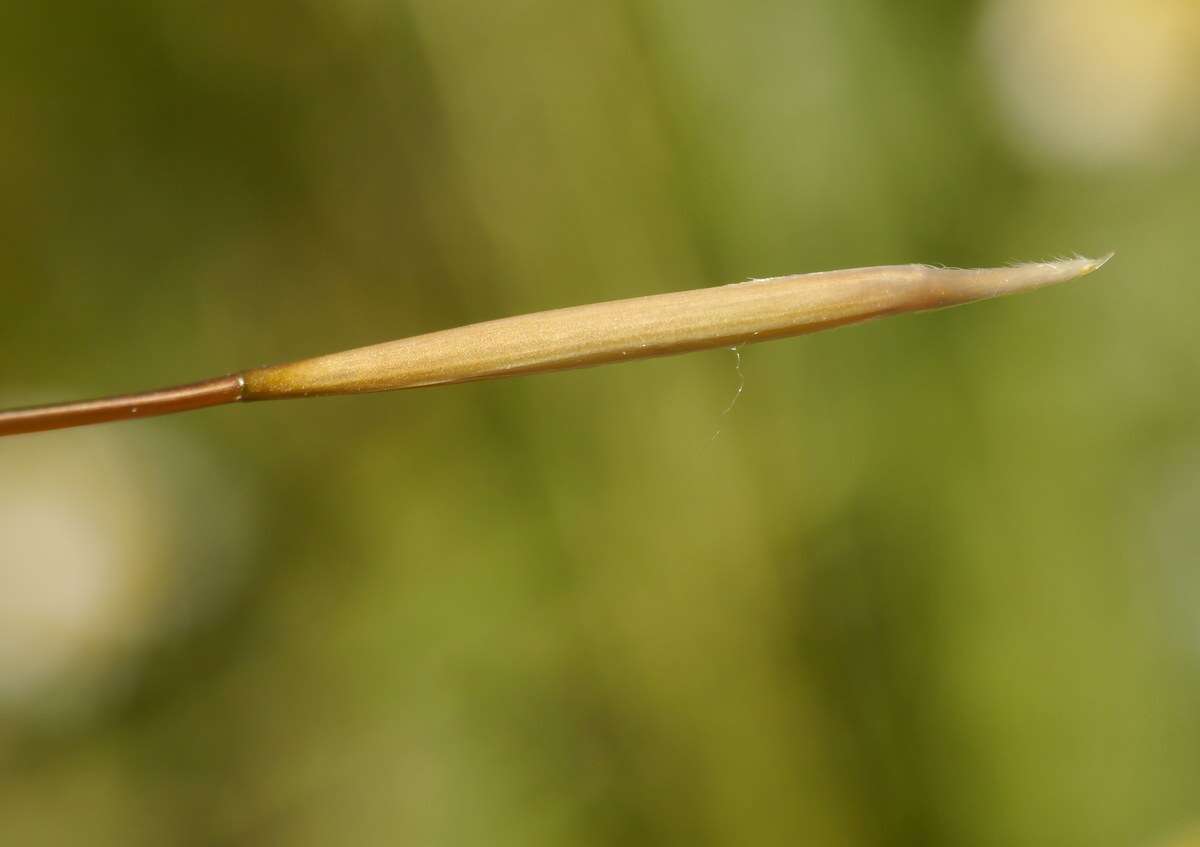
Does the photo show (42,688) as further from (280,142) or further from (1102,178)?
(1102,178)

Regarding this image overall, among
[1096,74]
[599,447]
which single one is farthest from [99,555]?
[1096,74]

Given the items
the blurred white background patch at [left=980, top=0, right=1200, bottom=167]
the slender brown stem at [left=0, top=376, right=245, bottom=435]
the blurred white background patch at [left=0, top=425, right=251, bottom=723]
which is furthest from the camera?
the blurred white background patch at [left=980, top=0, right=1200, bottom=167]

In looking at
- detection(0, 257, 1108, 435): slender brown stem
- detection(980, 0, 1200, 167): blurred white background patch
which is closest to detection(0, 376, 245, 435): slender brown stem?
detection(0, 257, 1108, 435): slender brown stem

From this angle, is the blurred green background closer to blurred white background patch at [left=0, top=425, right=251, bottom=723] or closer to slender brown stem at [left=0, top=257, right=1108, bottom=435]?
blurred white background patch at [left=0, top=425, right=251, bottom=723]

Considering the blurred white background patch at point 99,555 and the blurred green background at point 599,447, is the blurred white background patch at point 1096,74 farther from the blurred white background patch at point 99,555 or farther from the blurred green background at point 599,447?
the blurred white background patch at point 99,555

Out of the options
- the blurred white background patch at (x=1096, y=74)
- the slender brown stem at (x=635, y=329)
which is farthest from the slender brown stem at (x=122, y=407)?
the blurred white background patch at (x=1096, y=74)
